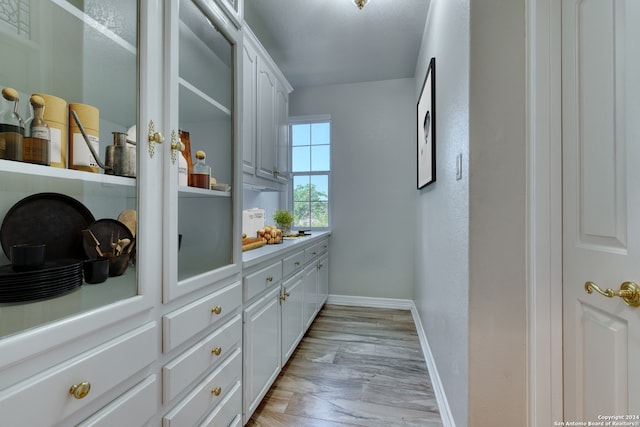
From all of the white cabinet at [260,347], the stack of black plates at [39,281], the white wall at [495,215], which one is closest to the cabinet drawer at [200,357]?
the white cabinet at [260,347]

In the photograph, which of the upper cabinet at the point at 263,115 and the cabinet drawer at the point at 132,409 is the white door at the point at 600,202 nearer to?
the cabinet drawer at the point at 132,409

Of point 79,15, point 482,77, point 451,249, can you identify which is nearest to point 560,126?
point 482,77

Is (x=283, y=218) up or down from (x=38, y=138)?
down

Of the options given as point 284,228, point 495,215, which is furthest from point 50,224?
point 284,228

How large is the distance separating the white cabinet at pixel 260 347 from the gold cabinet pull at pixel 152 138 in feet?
2.91

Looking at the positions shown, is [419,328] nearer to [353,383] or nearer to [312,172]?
[353,383]

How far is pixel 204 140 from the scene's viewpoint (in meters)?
1.24

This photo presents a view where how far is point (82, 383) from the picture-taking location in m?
0.64

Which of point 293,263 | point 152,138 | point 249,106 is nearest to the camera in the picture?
point 152,138

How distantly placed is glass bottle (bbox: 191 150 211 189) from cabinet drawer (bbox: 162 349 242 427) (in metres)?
0.78

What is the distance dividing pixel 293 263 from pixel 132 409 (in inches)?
56.1

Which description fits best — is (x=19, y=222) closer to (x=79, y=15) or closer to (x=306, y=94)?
(x=79, y=15)

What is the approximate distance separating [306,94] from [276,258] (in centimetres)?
256

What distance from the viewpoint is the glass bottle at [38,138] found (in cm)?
65
